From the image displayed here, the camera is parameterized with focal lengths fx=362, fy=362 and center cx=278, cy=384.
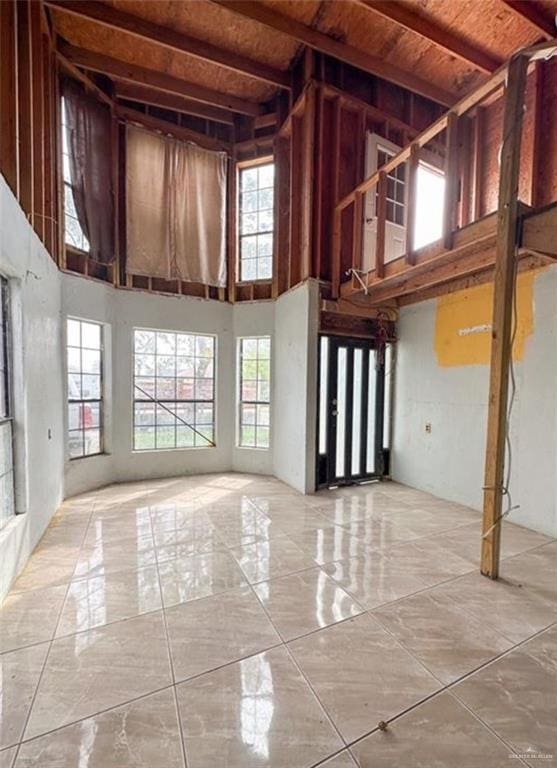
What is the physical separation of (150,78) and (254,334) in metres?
3.66

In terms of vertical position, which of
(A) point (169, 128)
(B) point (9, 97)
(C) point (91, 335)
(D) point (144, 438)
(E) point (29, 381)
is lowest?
(D) point (144, 438)

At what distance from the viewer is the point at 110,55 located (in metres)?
4.61

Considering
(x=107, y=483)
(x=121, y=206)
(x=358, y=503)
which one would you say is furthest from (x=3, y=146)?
(x=358, y=503)

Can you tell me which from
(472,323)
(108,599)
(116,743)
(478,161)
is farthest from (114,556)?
(478,161)

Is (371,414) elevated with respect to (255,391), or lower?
lower

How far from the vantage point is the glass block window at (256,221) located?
5.57 metres

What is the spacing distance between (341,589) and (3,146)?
13.1ft

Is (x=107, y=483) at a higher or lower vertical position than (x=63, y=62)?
lower

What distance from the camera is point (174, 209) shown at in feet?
17.3

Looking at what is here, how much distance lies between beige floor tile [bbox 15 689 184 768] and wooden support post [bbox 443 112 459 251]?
3.72m

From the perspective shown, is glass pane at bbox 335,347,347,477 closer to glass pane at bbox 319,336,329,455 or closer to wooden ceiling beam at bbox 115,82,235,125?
glass pane at bbox 319,336,329,455

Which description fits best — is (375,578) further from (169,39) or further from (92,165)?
(169,39)

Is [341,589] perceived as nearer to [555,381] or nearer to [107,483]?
[555,381]

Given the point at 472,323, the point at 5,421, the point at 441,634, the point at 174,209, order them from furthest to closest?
the point at 174,209 < the point at 472,323 < the point at 5,421 < the point at 441,634
